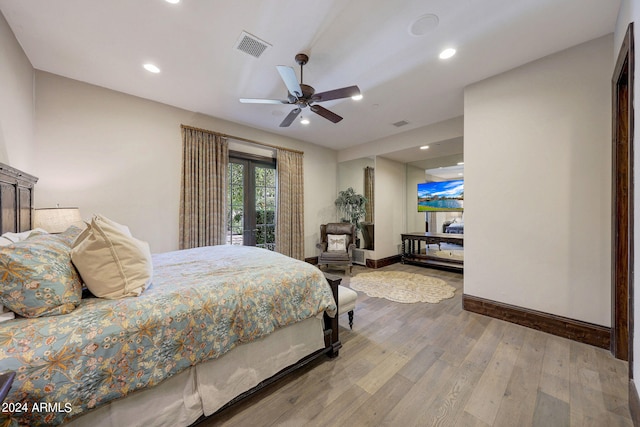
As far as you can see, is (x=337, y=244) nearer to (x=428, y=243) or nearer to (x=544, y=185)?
(x=428, y=243)

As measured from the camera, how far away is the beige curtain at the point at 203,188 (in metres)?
3.54

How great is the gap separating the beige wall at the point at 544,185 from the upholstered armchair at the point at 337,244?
2.20m

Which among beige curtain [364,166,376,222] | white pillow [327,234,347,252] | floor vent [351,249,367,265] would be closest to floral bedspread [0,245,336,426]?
white pillow [327,234,347,252]

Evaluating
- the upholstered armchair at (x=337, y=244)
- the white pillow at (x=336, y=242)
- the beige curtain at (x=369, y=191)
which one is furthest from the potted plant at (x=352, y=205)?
the white pillow at (x=336, y=242)

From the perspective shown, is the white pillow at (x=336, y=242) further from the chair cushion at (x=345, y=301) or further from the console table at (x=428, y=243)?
the chair cushion at (x=345, y=301)

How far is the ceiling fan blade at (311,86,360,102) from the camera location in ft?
7.27

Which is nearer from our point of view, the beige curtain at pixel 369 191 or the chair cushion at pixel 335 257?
the chair cushion at pixel 335 257

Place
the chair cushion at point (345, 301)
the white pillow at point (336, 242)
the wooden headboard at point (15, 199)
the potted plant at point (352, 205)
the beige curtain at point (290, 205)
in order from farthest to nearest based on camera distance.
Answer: the potted plant at point (352, 205) < the white pillow at point (336, 242) < the beige curtain at point (290, 205) < the chair cushion at point (345, 301) < the wooden headboard at point (15, 199)

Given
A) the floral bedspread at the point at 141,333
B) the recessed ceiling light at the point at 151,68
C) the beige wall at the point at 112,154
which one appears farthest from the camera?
the beige wall at the point at 112,154

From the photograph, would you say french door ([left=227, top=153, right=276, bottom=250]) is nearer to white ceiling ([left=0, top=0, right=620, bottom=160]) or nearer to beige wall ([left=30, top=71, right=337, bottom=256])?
beige wall ([left=30, top=71, right=337, bottom=256])

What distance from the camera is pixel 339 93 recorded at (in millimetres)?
2283

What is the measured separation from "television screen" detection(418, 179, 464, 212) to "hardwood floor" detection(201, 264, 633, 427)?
3.25 meters

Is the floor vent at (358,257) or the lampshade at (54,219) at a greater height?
the lampshade at (54,219)

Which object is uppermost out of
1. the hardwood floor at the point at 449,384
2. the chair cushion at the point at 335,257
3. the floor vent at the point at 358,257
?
the chair cushion at the point at 335,257
